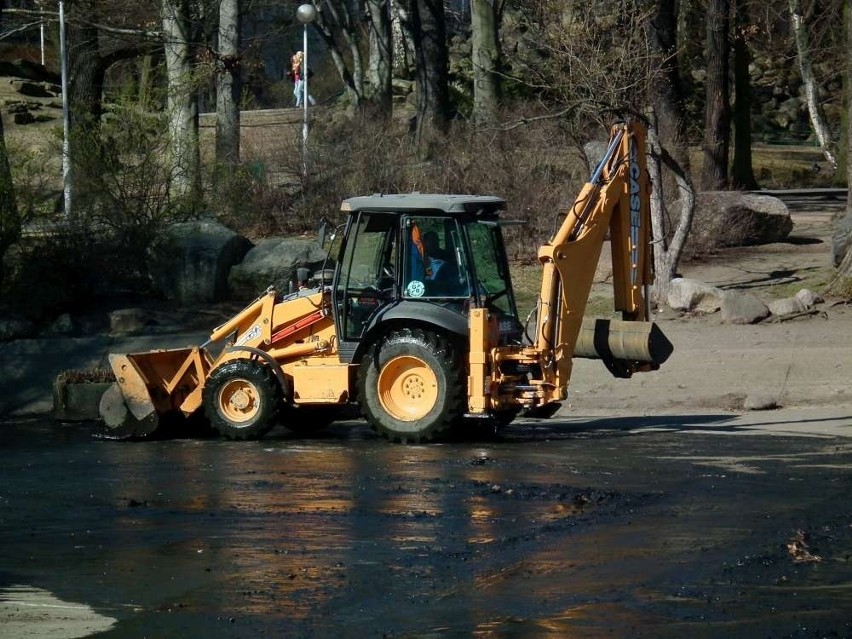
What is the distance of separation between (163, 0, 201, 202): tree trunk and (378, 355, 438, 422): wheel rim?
9911mm

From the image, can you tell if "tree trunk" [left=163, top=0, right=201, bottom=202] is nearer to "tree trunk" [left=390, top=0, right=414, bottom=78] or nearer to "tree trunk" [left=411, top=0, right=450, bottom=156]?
"tree trunk" [left=411, top=0, right=450, bottom=156]

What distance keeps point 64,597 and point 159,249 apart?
45.6 ft

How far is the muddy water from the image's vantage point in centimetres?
701

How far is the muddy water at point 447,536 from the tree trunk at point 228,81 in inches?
505

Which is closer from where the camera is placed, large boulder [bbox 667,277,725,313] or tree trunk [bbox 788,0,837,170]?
large boulder [bbox 667,277,725,313]

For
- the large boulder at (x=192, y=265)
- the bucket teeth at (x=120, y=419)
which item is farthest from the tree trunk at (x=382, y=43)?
the bucket teeth at (x=120, y=419)

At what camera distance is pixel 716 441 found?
1306cm

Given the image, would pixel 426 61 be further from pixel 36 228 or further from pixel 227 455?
pixel 227 455

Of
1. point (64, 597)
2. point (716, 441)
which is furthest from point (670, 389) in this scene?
point (64, 597)

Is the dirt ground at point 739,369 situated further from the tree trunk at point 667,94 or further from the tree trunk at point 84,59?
the tree trunk at point 84,59

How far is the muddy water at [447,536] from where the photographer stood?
7008 mm

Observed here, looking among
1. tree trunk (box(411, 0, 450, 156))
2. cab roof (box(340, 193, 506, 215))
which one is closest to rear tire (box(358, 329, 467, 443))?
cab roof (box(340, 193, 506, 215))

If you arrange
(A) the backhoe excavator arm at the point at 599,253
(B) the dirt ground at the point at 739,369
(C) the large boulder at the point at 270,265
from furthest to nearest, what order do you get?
(C) the large boulder at the point at 270,265
(B) the dirt ground at the point at 739,369
(A) the backhoe excavator arm at the point at 599,253

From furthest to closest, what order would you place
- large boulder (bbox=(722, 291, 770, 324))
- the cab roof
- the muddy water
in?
large boulder (bbox=(722, 291, 770, 324)) < the cab roof < the muddy water
